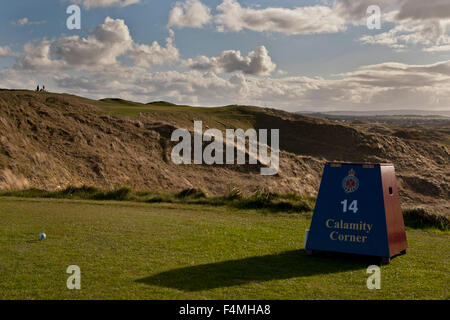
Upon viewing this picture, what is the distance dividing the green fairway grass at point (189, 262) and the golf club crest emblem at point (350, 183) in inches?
59.1

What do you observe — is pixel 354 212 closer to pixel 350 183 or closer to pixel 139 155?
pixel 350 183

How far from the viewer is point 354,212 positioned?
9633 mm

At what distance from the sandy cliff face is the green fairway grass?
39.9ft

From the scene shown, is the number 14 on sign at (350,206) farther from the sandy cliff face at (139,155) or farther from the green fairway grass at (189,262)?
the sandy cliff face at (139,155)

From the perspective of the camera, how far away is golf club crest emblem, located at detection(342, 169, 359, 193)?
A: 9695mm

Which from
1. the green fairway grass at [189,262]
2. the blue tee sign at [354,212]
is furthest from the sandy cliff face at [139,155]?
the blue tee sign at [354,212]

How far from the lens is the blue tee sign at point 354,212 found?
941 centimetres

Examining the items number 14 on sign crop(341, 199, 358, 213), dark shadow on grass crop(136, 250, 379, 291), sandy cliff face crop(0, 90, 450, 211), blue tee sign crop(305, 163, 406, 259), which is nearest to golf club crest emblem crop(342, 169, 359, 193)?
blue tee sign crop(305, 163, 406, 259)

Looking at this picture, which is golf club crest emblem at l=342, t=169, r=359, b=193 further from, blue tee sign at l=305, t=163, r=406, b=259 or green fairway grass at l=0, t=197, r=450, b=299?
green fairway grass at l=0, t=197, r=450, b=299
